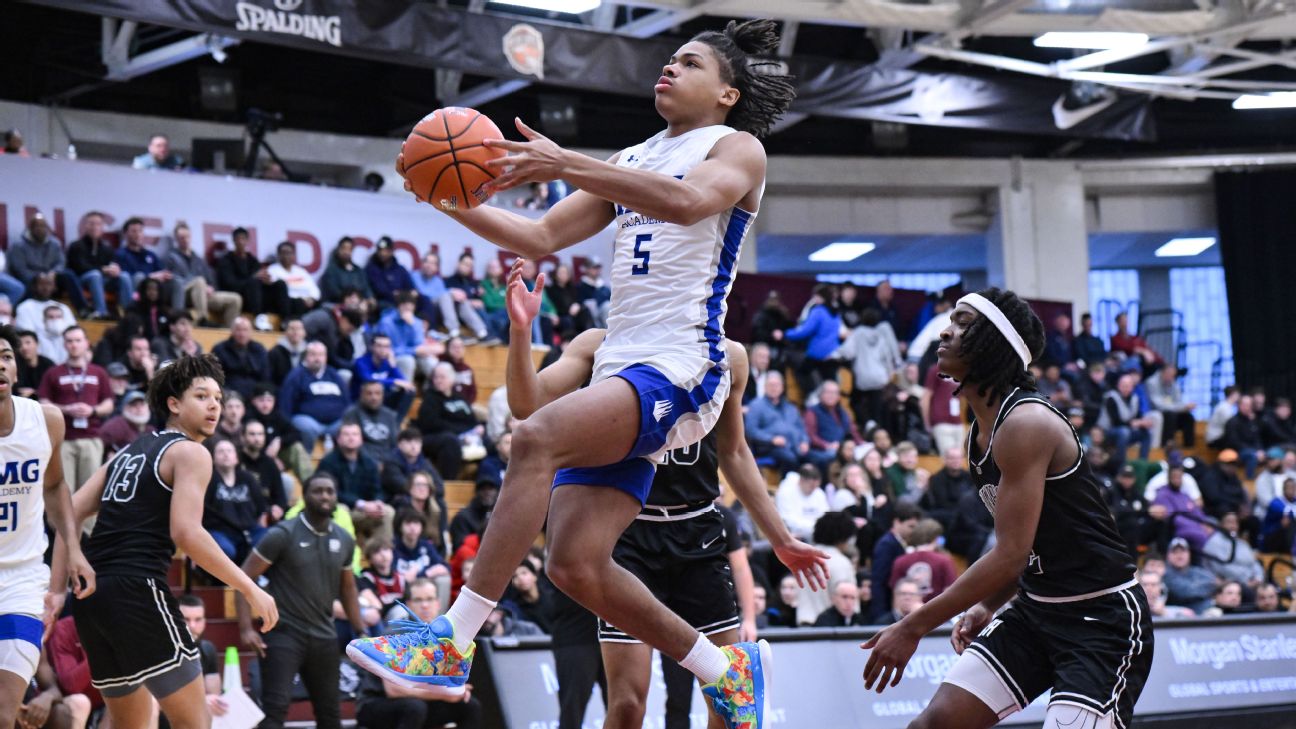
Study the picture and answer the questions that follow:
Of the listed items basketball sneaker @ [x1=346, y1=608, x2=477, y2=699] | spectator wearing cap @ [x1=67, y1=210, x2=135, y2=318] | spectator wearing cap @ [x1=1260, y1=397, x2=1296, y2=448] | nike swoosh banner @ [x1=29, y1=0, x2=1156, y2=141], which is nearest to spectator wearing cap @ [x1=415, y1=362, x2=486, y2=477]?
spectator wearing cap @ [x1=67, y1=210, x2=135, y2=318]

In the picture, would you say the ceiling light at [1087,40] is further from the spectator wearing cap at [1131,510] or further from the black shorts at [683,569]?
the black shorts at [683,569]

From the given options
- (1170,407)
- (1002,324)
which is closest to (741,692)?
(1002,324)

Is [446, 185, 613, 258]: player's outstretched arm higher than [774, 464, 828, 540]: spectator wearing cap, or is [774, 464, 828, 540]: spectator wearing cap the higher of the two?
[446, 185, 613, 258]: player's outstretched arm

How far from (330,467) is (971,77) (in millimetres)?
11216

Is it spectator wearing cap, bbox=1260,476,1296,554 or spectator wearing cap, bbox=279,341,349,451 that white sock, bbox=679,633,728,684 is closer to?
spectator wearing cap, bbox=279,341,349,451

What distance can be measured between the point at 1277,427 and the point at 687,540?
17.7m

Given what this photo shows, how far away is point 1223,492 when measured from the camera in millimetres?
18875

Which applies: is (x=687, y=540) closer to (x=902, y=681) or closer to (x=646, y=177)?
(x=646, y=177)

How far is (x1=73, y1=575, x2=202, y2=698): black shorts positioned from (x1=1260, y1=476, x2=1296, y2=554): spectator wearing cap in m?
15.2

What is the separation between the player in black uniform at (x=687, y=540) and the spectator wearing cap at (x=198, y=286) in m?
10.4

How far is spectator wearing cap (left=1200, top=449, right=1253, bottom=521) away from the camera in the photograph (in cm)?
1875

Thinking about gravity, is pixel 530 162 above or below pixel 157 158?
below

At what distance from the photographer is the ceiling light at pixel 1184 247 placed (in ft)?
87.1

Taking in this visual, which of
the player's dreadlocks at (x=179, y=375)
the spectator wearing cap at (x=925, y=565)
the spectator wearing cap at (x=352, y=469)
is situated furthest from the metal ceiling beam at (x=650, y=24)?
the player's dreadlocks at (x=179, y=375)
